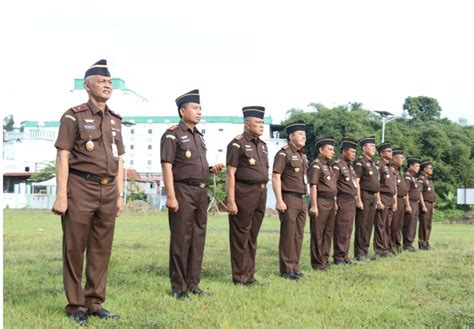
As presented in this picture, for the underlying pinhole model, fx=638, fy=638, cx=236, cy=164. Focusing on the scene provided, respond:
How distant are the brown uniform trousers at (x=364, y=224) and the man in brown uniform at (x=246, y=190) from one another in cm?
345

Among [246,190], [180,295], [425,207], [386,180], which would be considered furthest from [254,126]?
[425,207]

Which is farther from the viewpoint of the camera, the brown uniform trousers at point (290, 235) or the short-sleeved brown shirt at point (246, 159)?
the brown uniform trousers at point (290, 235)

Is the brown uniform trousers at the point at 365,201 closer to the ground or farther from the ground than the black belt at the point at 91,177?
closer to the ground

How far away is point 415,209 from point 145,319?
843cm

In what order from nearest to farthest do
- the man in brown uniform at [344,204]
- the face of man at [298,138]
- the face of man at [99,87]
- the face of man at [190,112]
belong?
the face of man at [99,87] < the face of man at [190,112] < the face of man at [298,138] < the man in brown uniform at [344,204]

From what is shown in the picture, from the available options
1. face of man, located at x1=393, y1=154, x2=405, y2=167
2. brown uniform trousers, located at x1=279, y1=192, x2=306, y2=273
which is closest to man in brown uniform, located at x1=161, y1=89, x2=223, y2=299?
brown uniform trousers, located at x1=279, y1=192, x2=306, y2=273

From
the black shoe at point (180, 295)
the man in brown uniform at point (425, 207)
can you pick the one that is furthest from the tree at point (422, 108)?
the black shoe at point (180, 295)

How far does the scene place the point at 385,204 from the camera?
35.9 ft

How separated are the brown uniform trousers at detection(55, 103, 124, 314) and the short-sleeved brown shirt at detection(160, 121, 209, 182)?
0.97m

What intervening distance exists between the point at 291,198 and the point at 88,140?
3.41m

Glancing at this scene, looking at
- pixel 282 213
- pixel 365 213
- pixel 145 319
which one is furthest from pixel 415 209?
pixel 145 319

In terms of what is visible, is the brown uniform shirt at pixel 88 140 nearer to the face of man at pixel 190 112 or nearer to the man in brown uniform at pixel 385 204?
the face of man at pixel 190 112

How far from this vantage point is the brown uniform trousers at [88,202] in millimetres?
5035

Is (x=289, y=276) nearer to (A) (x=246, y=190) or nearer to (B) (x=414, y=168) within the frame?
(A) (x=246, y=190)
